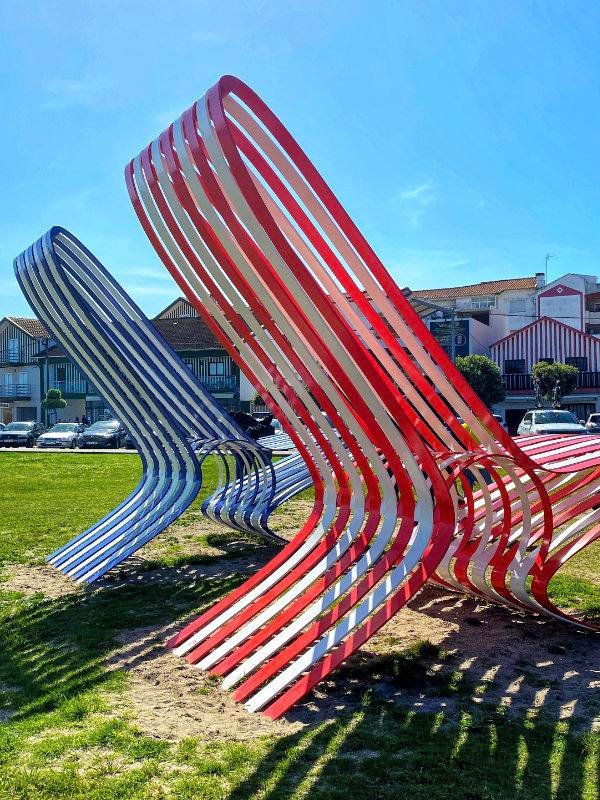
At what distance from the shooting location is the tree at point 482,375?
36.3m

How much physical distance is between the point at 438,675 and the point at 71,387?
5109 centimetres

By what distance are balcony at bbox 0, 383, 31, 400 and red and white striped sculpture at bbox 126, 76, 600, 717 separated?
175 feet

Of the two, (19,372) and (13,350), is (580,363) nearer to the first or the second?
(19,372)

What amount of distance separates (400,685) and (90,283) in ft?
17.1

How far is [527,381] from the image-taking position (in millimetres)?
41969

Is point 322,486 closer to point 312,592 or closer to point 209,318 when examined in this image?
point 312,592

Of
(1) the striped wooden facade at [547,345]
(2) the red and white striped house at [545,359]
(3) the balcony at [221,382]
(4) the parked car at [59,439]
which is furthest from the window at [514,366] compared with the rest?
(4) the parked car at [59,439]

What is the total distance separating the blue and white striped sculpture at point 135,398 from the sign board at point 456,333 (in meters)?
34.6

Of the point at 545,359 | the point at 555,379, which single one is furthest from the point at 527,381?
the point at 555,379

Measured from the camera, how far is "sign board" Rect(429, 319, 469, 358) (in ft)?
139

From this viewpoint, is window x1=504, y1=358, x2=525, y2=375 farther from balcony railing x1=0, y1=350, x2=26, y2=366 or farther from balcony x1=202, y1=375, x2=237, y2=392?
balcony railing x1=0, y1=350, x2=26, y2=366

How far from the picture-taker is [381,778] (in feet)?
11.1

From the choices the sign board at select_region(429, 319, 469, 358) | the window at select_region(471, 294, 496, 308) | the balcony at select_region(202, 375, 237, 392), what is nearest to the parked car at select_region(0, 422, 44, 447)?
the balcony at select_region(202, 375, 237, 392)

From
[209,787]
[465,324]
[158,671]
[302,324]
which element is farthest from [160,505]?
[465,324]
